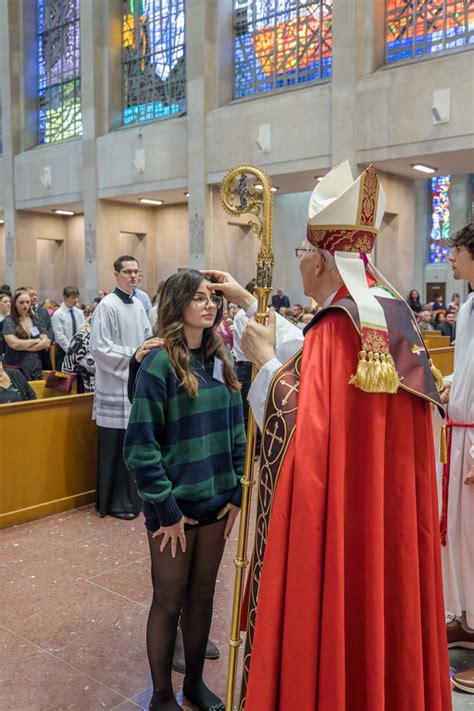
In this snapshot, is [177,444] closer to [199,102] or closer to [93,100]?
[199,102]

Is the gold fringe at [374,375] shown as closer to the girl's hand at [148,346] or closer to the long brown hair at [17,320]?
the girl's hand at [148,346]

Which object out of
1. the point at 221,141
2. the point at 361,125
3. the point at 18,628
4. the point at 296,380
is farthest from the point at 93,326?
the point at 221,141

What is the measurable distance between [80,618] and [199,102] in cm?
1460

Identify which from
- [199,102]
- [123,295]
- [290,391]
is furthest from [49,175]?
[290,391]

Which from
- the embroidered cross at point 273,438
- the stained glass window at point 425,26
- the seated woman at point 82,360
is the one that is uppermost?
the stained glass window at point 425,26

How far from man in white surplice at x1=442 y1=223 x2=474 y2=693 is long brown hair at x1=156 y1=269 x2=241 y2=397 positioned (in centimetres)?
119

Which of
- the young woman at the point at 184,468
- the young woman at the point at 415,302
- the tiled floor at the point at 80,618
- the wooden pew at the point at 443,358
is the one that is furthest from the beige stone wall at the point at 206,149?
the young woman at the point at 184,468

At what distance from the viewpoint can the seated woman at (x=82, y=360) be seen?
630 centimetres

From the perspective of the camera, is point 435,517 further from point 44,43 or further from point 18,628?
point 44,43

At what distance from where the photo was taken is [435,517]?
2217 millimetres

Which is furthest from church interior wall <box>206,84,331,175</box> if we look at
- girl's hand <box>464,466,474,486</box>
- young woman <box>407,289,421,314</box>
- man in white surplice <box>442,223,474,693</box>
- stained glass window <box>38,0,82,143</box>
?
girl's hand <box>464,466,474,486</box>

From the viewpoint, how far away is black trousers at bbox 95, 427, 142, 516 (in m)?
5.48

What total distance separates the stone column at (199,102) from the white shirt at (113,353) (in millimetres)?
11084

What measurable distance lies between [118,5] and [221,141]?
6.00m
